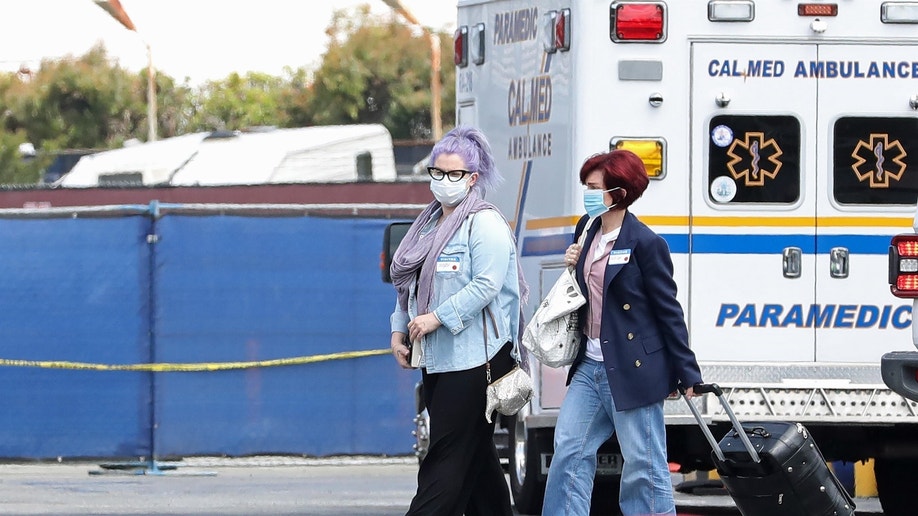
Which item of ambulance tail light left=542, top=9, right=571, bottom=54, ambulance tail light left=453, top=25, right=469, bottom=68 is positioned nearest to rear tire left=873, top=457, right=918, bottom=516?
ambulance tail light left=542, top=9, right=571, bottom=54

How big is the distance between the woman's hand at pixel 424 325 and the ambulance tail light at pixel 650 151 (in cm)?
217

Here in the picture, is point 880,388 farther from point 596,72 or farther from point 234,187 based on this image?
point 234,187

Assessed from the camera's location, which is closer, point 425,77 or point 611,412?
point 611,412

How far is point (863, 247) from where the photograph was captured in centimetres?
909

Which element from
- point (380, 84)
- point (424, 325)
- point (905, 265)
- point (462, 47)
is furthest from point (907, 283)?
point (380, 84)

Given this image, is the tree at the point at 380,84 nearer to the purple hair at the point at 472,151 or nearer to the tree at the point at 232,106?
the tree at the point at 232,106

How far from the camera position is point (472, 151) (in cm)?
746

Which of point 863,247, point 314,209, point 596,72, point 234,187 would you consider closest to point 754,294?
point 863,247

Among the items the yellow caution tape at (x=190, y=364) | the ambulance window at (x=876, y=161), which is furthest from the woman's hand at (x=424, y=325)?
the yellow caution tape at (x=190, y=364)

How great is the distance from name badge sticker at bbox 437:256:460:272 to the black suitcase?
130cm

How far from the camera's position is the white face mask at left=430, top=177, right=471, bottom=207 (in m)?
7.40

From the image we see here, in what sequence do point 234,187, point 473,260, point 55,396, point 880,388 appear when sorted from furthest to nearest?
point 234,187 → point 55,396 → point 880,388 → point 473,260

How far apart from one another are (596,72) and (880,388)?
2056 mm

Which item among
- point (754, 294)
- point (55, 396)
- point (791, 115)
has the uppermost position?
point (791, 115)
